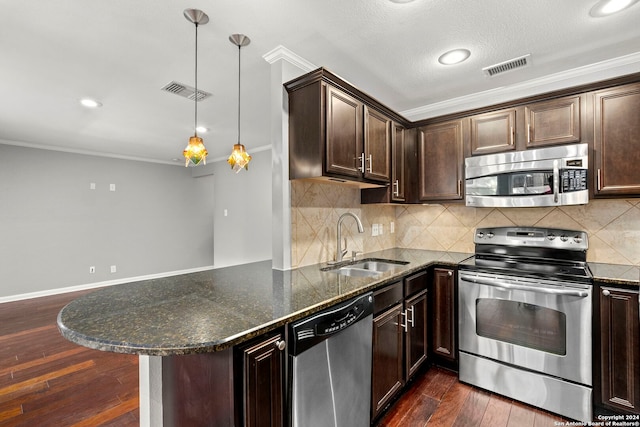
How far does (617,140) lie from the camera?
2.14 metres

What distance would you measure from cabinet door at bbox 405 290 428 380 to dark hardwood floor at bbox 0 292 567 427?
0.69 feet

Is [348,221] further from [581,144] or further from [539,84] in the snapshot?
[539,84]

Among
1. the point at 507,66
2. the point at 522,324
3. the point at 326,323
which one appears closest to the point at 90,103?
the point at 326,323

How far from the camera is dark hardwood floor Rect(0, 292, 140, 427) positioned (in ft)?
6.63

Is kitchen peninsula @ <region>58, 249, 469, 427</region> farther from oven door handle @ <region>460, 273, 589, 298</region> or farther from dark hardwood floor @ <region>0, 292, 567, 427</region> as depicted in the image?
dark hardwood floor @ <region>0, 292, 567, 427</region>

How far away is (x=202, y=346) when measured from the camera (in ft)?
3.07

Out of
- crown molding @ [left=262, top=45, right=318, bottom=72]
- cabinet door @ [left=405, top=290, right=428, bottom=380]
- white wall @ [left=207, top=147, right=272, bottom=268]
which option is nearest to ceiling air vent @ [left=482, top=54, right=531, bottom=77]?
crown molding @ [left=262, top=45, right=318, bottom=72]

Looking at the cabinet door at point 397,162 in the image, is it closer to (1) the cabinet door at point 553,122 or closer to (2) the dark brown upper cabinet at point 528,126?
(2) the dark brown upper cabinet at point 528,126

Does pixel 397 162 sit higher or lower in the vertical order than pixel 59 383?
higher

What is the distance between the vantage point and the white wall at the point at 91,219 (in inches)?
185

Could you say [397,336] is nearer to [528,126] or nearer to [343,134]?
[343,134]

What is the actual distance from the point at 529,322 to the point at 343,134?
1872 mm

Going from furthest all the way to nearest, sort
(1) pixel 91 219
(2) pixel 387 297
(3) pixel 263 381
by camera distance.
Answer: (1) pixel 91 219 < (2) pixel 387 297 < (3) pixel 263 381

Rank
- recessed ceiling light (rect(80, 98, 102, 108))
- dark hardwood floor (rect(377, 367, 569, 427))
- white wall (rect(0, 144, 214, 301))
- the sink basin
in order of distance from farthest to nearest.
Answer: white wall (rect(0, 144, 214, 301)), recessed ceiling light (rect(80, 98, 102, 108)), the sink basin, dark hardwood floor (rect(377, 367, 569, 427))
